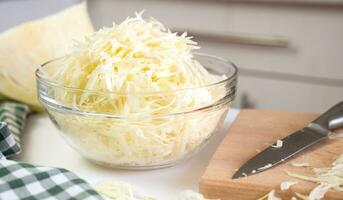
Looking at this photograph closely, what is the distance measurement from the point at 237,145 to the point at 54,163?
268 mm

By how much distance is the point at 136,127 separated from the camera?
0.57m

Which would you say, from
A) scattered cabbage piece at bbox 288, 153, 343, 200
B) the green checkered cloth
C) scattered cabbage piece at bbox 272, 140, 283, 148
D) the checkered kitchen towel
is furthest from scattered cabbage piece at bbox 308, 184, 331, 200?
the green checkered cloth

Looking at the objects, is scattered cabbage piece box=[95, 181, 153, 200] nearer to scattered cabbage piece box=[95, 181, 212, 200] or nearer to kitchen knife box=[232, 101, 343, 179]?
scattered cabbage piece box=[95, 181, 212, 200]

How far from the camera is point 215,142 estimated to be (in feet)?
2.38

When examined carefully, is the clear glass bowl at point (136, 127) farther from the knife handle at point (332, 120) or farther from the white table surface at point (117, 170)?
the knife handle at point (332, 120)

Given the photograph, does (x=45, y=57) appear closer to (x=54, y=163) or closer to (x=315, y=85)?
(x=54, y=163)

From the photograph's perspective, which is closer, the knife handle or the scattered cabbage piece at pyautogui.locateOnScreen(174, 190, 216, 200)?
the scattered cabbage piece at pyautogui.locateOnScreen(174, 190, 216, 200)

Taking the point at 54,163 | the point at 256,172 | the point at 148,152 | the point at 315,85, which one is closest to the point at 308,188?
the point at 256,172

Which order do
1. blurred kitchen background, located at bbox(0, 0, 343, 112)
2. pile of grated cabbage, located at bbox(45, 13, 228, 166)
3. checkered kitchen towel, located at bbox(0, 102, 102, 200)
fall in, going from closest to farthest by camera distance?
checkered kitchen towel, located at bbox(0, 102, 102, 200) < pile of grated cabbage, located at bbox(45, 13, 228, 166) < blurred kitchen background, located at bbox(0, 0, 343, 112)

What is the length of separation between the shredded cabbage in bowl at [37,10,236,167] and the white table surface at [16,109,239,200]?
18mm

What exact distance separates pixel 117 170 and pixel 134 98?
12 cm

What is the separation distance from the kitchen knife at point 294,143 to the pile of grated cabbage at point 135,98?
0.09 metres

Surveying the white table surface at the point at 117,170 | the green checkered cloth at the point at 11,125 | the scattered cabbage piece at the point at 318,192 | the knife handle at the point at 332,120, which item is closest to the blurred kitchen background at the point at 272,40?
the green checkered cloth at the point at 11,125

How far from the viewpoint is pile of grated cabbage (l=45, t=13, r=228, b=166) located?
1.89ft
